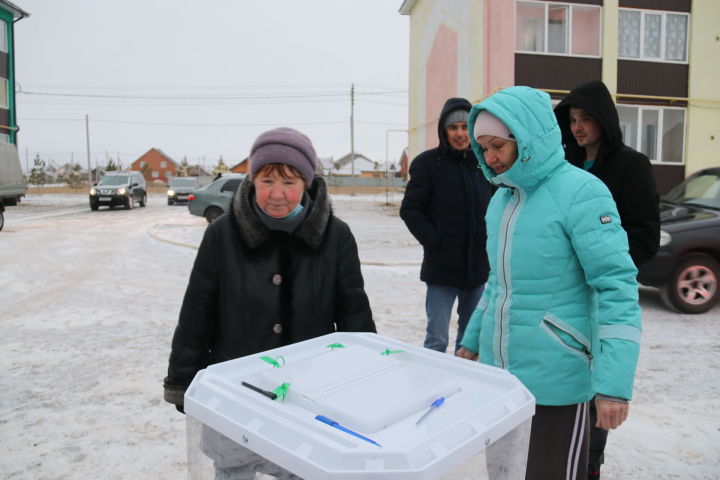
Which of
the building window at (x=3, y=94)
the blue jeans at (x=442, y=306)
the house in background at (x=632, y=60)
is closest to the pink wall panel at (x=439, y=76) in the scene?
the house in background at (x=632, y=60)

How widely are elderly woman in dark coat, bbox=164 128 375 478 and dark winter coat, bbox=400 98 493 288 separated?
1.74m

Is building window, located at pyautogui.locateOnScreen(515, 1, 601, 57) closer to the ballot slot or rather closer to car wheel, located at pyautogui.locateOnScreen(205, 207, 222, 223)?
car wheel, located at pyautogui.locateOnScreen(205, 207, 222, 223)

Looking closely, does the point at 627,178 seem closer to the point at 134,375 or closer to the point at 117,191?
the point at 134,375

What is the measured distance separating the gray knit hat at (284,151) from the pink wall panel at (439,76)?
2043 centimetres

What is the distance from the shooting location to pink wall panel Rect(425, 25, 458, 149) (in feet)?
71.6

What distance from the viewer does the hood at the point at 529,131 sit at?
6.33 ft

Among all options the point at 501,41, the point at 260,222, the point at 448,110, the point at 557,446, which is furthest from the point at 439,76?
the point at 557,446

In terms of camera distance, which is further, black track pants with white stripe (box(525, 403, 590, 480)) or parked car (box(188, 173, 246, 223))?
parked car (box(188, 173, 246, 223))

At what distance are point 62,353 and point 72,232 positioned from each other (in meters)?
12.6

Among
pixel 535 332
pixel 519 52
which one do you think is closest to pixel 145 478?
pixel 535 332

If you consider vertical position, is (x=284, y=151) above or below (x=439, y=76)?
below

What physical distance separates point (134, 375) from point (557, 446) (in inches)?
141

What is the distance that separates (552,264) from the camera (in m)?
1.97

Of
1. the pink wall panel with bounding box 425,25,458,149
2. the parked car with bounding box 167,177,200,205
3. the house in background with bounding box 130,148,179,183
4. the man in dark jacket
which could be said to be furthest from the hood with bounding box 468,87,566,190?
the house in background with bounding box 130,148,179,183
